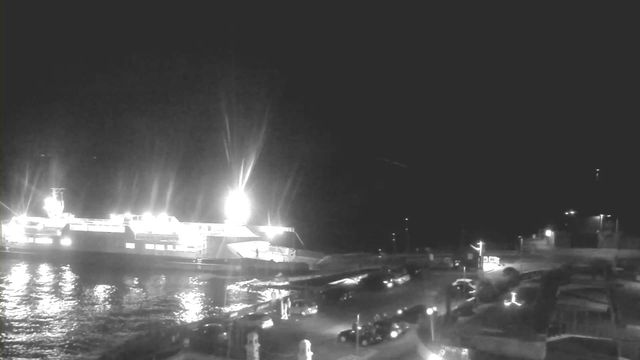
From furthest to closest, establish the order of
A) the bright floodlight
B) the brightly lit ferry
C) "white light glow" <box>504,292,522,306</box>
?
the bright floodlight < the brightly lit ferry < "white light glow" <box>504,292,522,306</box>

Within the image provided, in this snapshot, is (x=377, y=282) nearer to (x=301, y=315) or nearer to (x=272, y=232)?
(x=301, y=315)

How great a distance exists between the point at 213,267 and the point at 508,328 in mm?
9389

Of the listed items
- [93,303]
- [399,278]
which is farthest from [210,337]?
[93,303]

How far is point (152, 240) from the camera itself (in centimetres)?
1355

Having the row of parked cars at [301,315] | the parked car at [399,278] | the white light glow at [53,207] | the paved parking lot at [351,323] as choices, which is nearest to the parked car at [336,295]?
the row of parked cars at [301,315]

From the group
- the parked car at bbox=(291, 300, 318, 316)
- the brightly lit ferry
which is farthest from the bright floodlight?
the parked car at bbox=(291, 300, 318, 316)

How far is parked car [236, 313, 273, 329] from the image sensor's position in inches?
197

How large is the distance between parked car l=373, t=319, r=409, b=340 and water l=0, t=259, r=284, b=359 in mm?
3395

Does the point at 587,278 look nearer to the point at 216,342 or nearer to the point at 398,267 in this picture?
the point at 398,267

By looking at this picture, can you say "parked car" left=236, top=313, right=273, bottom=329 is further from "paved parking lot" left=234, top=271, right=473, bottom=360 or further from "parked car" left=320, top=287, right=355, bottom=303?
"parked car" left=320, top=287, right=355, bottom=303

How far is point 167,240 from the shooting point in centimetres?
1330

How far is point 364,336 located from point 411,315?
1.00 m

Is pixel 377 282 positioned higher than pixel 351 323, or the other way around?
pixel 377 282

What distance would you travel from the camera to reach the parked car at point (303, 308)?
19.3ft
